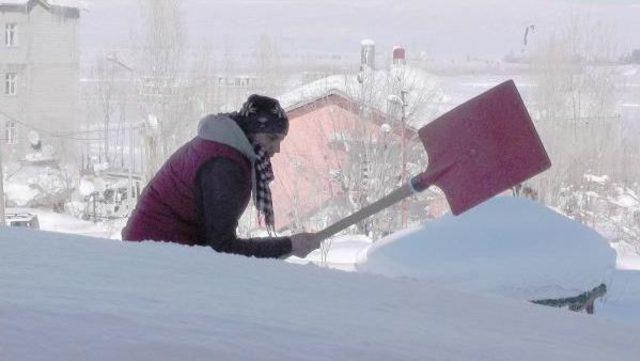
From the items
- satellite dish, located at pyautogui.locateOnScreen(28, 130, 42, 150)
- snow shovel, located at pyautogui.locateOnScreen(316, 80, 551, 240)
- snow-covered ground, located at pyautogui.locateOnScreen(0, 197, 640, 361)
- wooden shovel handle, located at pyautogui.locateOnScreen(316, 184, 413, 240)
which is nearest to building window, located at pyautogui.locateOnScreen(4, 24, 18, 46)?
satellite dish, located at pyautogui.locateOnScreen(28, 130, 42, 150)

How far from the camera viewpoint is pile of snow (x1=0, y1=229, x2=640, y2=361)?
2.56 ft

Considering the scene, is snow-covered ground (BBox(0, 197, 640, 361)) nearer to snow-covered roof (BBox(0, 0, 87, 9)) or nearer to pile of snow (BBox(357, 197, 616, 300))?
pile of snow (BBox(357, 197, 616, 300))

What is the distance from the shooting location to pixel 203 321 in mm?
854

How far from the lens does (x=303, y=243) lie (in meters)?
1.85

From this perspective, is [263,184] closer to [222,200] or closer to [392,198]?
[222,200]

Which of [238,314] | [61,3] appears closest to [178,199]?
[238,314]

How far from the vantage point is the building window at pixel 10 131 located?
69.3 feet

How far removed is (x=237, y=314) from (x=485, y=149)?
→ 4.73 feet

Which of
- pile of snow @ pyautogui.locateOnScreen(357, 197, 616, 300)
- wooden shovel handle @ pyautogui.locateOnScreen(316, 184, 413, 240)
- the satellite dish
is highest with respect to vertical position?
wooden shovel handle @ pyautogui.locateOnScreen(316, 184, 413, 240)

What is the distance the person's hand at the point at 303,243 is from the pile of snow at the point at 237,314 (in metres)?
0.60

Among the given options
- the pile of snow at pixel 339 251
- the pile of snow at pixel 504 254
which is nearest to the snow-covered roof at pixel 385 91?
the pile of snow at pixel 339 251

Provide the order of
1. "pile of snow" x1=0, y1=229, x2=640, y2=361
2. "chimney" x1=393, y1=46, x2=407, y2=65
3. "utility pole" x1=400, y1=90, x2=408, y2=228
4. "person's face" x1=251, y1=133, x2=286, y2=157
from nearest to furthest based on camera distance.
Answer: "pile of snow" x1=0, y1=229, x2=640, y2=361 < "person's face" x1=251, y1=133, x2=286, y2=157 < "utility pole" x1=400, y1=90, x2=408, y2=228 < "chimney" x1=393, y1=46, x2=407, y2=65

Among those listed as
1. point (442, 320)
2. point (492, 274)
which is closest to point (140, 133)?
point (492, 274)

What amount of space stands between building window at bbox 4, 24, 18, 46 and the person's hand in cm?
1978
